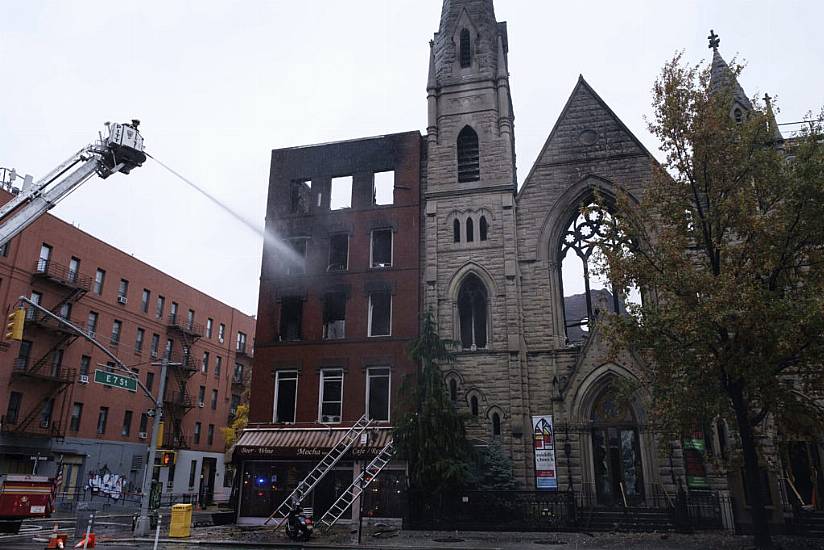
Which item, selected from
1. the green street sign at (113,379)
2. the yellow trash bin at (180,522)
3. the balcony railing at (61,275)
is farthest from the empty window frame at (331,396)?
the balcony railing at (61,275)

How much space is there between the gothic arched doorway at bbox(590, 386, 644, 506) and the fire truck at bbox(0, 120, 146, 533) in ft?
65.5

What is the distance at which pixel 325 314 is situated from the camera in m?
28.8

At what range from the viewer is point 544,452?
2377 cm

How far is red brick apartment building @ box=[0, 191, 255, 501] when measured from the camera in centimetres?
3547

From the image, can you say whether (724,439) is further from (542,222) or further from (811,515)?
(542,222)

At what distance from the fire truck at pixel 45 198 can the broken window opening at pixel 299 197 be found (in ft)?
25.7

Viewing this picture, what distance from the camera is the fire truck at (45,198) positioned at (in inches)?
840

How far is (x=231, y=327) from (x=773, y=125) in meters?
47.3

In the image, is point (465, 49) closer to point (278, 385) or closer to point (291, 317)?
point (291, 317)

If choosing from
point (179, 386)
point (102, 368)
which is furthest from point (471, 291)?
point (179, 386)

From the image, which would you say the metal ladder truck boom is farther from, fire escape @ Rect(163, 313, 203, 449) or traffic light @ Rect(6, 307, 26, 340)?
fire escape @ Rect(163, 313, 203, 449)

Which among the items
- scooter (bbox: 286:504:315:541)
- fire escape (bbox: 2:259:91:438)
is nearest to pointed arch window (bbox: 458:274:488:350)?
scooter (bbox: 286:504:315:541)

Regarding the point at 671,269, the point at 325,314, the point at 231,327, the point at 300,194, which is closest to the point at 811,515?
the point at 671,269

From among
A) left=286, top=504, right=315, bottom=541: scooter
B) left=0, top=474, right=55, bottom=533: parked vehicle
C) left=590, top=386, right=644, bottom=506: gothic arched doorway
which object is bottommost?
left=286, top=504, right=315, bottom=541: scooter
